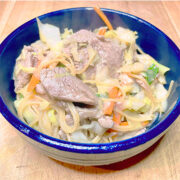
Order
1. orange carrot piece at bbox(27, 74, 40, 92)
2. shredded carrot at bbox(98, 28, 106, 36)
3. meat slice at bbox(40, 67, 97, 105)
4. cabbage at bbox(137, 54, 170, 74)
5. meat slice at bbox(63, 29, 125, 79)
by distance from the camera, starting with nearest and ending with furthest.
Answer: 1. meat slice at bbox(40, 67, 97, 105)
2. orange carrot piece at bbox(27, 74, 40, 92)
3. meat slice at bbox(63, 29, 125, 79)
4. cabbage at bbox(137, 54, 170, 74)
5. shredded carrot at bbox(98, 28, 106, 36)

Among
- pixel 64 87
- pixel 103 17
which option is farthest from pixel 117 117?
pixel 103 17

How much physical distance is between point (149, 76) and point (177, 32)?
1.12 m

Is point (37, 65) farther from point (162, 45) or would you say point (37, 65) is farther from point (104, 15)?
point (162, 45)

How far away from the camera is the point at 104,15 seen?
1689 mm

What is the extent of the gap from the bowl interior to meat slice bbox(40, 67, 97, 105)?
0.26m

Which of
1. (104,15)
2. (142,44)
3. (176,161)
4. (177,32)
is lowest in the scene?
(176,161)

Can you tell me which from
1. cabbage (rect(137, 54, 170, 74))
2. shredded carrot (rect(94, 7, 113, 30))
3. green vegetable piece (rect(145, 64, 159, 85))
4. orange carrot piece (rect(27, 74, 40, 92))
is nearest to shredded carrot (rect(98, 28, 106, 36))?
shredded carrot (rect(94, 7, 113, 30))

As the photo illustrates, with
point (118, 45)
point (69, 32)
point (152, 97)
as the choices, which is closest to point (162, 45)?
point (118, 45)

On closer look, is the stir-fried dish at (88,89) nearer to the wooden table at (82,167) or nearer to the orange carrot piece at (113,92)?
the orange carrot piece at (113,92)

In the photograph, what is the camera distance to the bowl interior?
1351 millimetres

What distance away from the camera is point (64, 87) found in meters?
1.18

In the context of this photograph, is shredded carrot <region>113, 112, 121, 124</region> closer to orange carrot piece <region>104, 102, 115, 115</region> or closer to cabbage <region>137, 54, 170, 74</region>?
orange carrot piece <region>104, 102, 115, 115</region>

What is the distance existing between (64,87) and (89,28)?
2.54ft

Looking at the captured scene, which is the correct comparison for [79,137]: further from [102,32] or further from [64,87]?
[102,32]
